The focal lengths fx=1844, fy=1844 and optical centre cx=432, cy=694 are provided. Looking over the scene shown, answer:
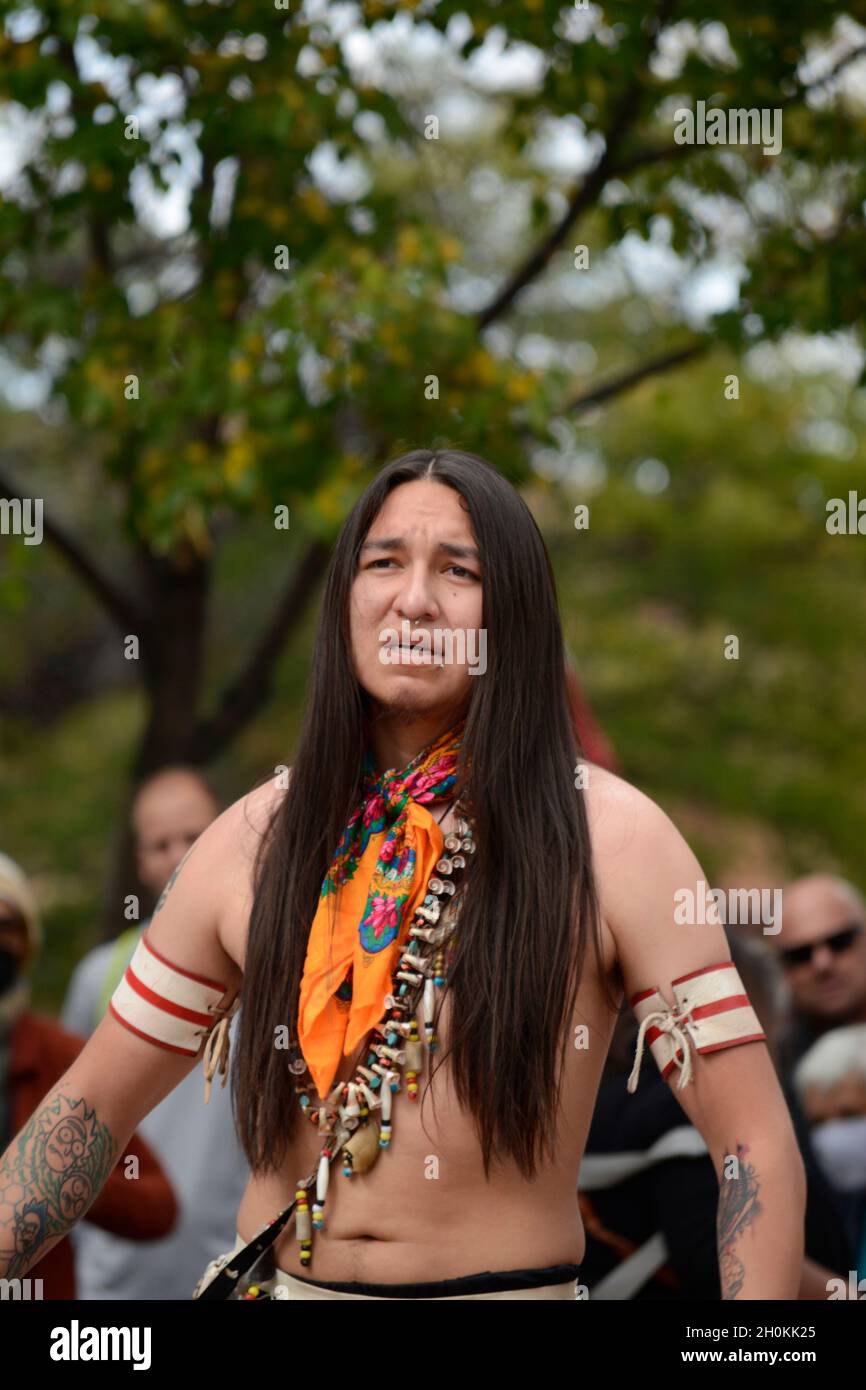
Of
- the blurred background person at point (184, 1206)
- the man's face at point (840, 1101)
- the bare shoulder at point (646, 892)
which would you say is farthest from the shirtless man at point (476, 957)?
the man's face at point (840, 1101)

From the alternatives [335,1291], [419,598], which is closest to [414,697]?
[419,598]

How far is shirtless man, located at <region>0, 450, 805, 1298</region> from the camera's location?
2521 mm

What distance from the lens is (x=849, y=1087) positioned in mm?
4742

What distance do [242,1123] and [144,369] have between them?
412 centimetres

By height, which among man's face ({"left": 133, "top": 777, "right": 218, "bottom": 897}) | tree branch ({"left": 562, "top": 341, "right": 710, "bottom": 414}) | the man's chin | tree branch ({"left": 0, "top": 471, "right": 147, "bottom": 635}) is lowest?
the man's chin

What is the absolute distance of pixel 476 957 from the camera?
260 cm

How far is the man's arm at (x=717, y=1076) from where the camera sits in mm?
2443

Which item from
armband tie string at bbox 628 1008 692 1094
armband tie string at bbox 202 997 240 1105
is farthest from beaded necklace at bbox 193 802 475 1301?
armband tie string at bbox 628 1008 692 1094

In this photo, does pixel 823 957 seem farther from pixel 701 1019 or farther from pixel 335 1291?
pixel 335 1291

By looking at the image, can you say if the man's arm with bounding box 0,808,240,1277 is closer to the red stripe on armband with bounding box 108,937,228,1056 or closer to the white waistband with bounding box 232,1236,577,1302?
the red stripe on armband with bounding box 108,937,228,1056

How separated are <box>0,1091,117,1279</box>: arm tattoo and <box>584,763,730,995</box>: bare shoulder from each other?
2.81 feet

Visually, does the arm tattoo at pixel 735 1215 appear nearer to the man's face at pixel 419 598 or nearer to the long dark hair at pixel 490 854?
the long dark hair at pixel 490 854
